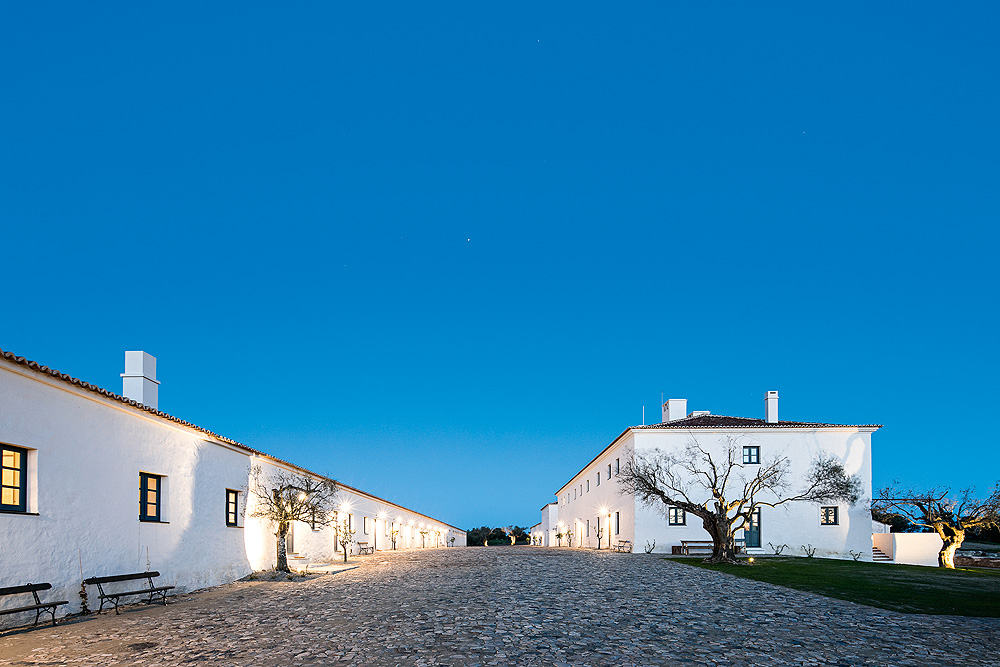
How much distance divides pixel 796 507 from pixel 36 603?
31777mm

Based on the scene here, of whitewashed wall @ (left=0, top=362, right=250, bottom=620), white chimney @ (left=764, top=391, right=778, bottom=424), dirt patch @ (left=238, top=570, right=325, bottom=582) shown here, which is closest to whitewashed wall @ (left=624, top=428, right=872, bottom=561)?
white chimney @ (left=764, top=391, right=778, bottom=424)

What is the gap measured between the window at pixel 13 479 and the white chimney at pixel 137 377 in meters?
6.79

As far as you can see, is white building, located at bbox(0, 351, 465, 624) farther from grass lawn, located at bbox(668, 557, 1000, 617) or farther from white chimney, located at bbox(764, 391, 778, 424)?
white chimney, located at bbox(764, 391, 778, 424)

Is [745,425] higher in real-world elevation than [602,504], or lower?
higher

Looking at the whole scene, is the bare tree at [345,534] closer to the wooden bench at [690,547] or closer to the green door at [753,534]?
the wooden bench at [690,547]

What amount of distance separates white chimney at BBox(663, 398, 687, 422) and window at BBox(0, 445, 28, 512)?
34.3 meters

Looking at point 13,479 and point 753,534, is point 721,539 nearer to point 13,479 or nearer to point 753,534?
point 753,534

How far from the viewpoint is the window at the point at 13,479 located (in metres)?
9.95

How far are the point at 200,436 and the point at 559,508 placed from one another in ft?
199

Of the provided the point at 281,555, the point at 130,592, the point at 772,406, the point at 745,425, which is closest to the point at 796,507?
the point at 745,425

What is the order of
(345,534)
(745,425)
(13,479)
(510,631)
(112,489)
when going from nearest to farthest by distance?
(510,631) < (13,479) < (112,489) < (345,534) < (745,425)

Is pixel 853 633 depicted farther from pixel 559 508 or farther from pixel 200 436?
pixel 559 508

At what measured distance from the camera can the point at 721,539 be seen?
987 inches

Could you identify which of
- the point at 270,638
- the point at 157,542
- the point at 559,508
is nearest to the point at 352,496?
the point at 157,542
